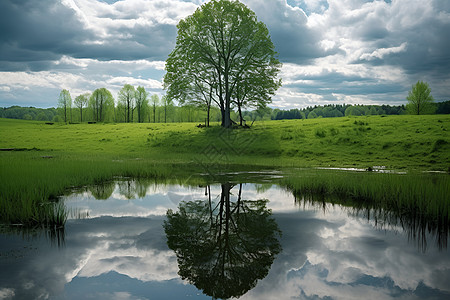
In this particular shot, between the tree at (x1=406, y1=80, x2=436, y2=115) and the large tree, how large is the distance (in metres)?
47.6

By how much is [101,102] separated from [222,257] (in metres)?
95.6

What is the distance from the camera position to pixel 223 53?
38219mm

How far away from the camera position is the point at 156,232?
704 cm

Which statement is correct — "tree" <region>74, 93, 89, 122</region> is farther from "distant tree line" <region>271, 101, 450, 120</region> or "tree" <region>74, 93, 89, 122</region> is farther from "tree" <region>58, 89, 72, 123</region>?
"distant tree line" <region>271, 101, 450, 120</region>

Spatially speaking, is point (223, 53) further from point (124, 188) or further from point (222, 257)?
point (222, 257)

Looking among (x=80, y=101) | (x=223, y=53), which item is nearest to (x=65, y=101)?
(x=80, y=101)

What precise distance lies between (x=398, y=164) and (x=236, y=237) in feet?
61.8

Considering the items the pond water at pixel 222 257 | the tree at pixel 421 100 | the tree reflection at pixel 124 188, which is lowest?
the tree reflection at pixel 124 188

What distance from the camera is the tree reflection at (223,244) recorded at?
183 inches

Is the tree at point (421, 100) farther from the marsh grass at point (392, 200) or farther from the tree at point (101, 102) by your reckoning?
the tree at point (101, 102)

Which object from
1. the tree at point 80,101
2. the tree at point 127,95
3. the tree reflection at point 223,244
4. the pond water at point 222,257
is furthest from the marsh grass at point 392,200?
the tree at point 80,101

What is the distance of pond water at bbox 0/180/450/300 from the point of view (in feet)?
14.6

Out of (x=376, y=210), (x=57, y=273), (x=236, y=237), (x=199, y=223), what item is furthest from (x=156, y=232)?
(x=376, y=210)

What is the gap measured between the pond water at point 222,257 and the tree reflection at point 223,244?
0.06ft
